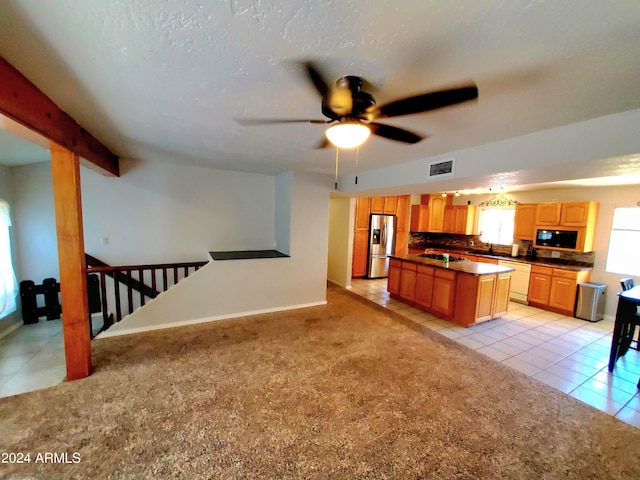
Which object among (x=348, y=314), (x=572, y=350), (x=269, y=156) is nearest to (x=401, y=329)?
(x=348, y=314)

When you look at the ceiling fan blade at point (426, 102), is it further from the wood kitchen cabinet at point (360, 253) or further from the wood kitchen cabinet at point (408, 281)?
the wood kitchen cabinet at point (360, 253)

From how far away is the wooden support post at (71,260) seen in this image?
2.31m

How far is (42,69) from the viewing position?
1469 mm

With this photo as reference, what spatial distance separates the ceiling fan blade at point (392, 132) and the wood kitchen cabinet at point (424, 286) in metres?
3.19

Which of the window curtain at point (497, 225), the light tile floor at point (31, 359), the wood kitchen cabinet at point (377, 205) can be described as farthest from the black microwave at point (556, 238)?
the light tile floor at point (31, 359)

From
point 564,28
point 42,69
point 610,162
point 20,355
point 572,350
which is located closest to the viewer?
point 564,28

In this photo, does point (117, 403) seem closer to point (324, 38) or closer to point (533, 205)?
point (324, 38)

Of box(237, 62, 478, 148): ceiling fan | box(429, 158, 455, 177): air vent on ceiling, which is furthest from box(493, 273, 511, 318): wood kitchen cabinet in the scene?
box(237, 62, 478, 148): ceiling fan

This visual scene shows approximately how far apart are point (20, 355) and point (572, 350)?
6.64 meters

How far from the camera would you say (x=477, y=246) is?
6621 mm

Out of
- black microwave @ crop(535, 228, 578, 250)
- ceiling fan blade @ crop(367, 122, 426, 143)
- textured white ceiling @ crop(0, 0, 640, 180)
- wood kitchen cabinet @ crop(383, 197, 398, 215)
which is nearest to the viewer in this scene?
textured white ceiling @ crop(0, 0, 640, 180)

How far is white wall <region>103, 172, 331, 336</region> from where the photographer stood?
3.64m

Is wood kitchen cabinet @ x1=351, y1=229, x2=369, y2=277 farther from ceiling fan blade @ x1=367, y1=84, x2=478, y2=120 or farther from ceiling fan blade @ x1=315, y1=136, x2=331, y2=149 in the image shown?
ceiling fan blade @ x1=367, y1=84, x2=478, y2=120

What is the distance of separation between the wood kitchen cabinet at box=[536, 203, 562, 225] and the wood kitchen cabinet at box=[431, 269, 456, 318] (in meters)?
2.75
